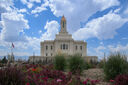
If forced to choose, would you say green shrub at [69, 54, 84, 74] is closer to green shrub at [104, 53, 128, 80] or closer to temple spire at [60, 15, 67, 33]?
green shrub at [104, 53, 128, 80]

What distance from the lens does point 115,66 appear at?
6.56 m

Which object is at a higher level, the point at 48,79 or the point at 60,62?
the point at 60,62

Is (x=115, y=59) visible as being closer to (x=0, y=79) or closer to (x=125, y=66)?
(x=125, y=66)

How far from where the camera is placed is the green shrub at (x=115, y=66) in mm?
6457

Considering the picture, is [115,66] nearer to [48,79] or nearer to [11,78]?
[48,79]

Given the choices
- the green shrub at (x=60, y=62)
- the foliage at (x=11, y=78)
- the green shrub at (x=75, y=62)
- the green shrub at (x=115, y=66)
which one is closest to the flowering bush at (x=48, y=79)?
the foliage at (x=11, y=78)

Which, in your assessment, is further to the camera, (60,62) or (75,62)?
(60,62)

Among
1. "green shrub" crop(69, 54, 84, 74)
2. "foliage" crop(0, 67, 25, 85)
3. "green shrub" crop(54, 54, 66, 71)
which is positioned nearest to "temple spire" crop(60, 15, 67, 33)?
"green shrub" crop(54, 54, 66, 71)

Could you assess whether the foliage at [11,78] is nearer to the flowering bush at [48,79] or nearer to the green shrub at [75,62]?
the flowering bush at [48,79]

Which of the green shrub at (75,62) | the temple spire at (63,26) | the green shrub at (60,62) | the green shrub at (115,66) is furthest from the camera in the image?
the temple spire at (63,26)

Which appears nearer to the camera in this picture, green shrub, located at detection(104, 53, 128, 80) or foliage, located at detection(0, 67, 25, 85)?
foliage, located at detection(0, 67, 25, 85)

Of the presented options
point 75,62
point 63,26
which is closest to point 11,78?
point 75,62

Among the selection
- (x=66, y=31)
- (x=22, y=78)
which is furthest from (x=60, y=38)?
(x=22, y=78)

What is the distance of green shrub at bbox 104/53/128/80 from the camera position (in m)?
6.46
